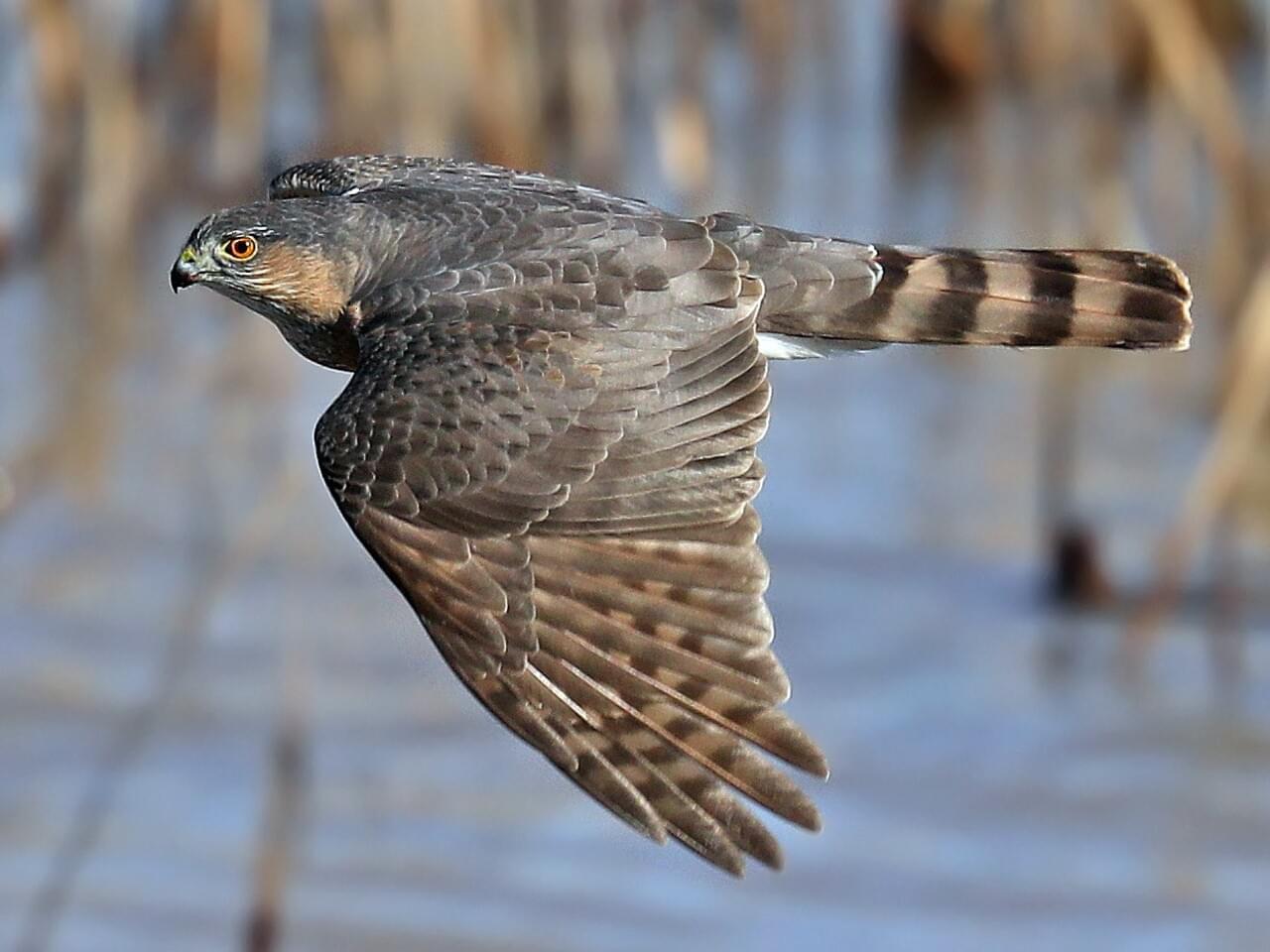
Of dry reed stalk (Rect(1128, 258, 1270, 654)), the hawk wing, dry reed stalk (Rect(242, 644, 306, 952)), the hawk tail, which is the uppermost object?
dry reed stalk (Rect(1128, 258, 1270, 654))

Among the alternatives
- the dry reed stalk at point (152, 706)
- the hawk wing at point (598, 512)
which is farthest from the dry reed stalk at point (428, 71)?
the hawk wing at point (598, 512)

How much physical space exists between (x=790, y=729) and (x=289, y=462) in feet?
23.2

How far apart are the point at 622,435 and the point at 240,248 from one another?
2.92 feet

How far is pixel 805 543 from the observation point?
11453 mm

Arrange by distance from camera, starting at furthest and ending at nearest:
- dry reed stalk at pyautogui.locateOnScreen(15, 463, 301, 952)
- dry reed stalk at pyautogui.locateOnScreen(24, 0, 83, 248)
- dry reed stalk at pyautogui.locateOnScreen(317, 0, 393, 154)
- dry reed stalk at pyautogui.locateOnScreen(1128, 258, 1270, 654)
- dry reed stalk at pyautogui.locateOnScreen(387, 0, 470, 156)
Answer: dry reed stalk at pyautogui.locateOnScreen(24, 0, 83, 248) → dry reed stalk at pyautogui.locateOnScreen(317, 0, 393, 154) → dry reed stalk at pyautogui.locateOnScreen(387, 0, 470, 156) → dry reed stalk at pyautogui.locateOnScreen(15, 463, 301, 952) → dry reed stalk at pyautogui.locateOnScreen(1128, 258, 1270, 654)

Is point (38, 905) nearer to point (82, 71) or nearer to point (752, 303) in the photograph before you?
point (752, 303)

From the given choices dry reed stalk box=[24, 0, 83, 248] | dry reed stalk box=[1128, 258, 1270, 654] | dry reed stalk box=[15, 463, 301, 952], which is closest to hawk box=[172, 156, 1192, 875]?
dry reed stalk box=[15, 463, 301, 952]

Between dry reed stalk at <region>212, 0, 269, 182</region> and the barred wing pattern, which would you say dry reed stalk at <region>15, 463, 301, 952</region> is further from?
the barred wing pattern

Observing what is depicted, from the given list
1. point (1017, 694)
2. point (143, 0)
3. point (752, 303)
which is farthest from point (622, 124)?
point (752, 303)

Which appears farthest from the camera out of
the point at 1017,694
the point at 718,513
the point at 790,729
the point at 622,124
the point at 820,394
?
the point at 622,124

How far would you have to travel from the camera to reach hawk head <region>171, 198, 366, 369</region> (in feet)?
17.1

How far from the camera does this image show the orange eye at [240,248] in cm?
522

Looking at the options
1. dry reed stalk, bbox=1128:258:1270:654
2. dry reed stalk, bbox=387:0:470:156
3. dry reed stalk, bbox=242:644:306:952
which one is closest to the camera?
dry reed stalk, bbox=242:644:306:952

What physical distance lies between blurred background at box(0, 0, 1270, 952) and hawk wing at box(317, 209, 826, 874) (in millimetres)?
2586
